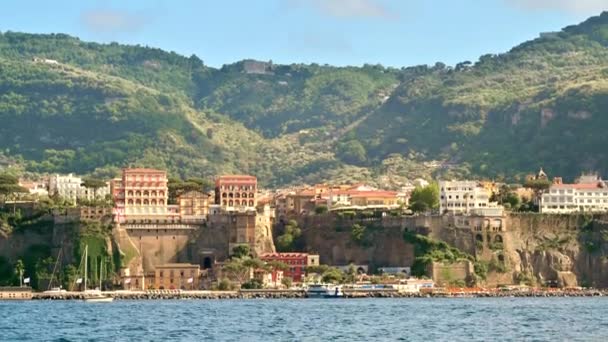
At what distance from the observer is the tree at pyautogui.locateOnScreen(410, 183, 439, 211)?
162m

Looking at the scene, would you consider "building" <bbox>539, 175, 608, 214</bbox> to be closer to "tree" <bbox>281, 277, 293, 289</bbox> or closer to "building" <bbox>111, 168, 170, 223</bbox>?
"tree" <bbox>281, 277, 293, 289</bbox>

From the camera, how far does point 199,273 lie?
15212 centimetres

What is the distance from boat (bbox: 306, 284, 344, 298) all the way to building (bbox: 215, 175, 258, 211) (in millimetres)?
18871

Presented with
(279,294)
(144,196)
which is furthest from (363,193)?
(279,294)

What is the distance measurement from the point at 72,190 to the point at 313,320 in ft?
221

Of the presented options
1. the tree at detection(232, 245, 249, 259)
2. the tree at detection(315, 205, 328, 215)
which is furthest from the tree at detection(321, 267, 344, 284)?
the tree at detection(315, 205, 328, 215)

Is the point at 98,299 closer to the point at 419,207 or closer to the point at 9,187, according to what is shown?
the point at 9,187

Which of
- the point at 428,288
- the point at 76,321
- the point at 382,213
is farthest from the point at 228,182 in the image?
the point at 76,321

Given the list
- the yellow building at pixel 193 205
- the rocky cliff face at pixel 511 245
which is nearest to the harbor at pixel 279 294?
the rocky cliff face at pixel 511 245

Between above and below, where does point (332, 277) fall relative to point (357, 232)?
below

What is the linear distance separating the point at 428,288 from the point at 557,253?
1197cm

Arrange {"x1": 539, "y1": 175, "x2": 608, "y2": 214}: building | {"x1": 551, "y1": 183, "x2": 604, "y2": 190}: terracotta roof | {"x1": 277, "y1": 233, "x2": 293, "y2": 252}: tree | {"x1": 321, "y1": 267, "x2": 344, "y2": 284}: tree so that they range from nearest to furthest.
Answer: {"x1": 321, "y1": 267, "x2": 344, "y2": 284}: tree
{"x1": 277, "y1": 233, "x2": 293, "y2": 252}: tree
{"x1": 539, "y1": 175, "x2": 608, "y2": 214}: building
{"x1": 551, "y1": 183, "x2": 604, "y2": 190}: terracotta roof

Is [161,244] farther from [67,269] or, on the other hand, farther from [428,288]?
[428,288]

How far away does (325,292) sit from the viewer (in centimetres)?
14675
